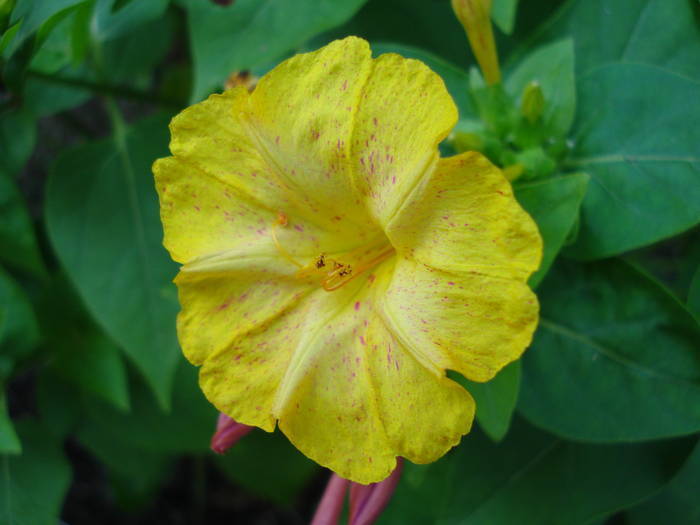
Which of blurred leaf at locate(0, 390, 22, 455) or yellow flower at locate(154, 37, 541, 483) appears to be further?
blurred leaf at locate(0, 390, 22, 455)

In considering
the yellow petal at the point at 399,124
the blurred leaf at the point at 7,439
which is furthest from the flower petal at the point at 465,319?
the blurred leaf at the point at 7,439

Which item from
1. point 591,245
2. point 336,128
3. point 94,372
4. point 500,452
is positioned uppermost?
point 336,128

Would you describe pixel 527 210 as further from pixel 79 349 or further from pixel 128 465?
pixel 128 465

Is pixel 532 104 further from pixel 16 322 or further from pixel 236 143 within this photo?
pixel 16 322

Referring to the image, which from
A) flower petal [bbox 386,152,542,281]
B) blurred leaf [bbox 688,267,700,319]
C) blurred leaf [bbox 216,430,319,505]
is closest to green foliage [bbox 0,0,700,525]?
blurred leaf [bbox 688,267,700,319]

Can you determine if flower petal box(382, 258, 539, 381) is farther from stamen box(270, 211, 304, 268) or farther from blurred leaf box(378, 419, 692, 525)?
blurred leaf box(378, 419, 692, 525)

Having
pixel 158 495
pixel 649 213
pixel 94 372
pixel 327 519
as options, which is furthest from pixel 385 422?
pixel 158 495

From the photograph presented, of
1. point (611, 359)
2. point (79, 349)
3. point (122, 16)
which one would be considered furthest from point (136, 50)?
point (611, 359)
